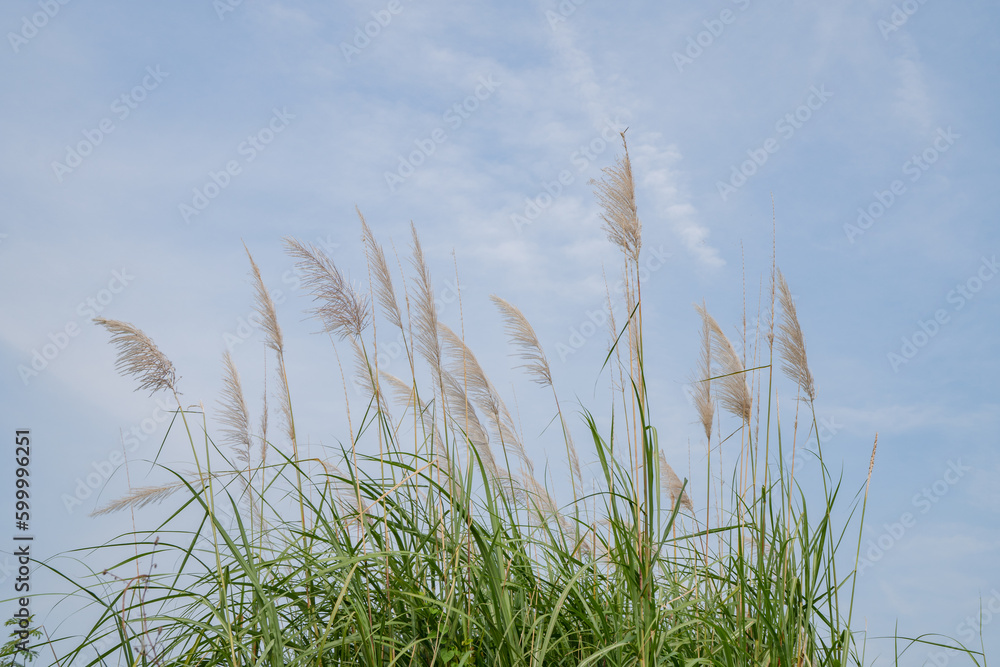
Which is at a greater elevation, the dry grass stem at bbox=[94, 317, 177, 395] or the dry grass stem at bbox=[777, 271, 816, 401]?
the dry grass stem at bbox=[777, 271, 816, 401]

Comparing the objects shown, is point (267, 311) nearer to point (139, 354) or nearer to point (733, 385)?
point (139, 354)

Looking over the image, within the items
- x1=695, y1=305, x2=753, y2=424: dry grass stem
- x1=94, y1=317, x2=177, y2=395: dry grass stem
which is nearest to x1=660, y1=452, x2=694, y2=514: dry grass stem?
x1=695, y1=305, x2=753, y2=424: dry grass stem

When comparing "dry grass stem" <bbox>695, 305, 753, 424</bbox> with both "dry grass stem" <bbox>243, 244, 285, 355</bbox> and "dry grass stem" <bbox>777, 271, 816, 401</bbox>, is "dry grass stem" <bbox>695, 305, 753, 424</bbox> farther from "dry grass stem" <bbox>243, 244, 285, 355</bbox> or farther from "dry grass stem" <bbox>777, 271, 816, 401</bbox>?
"dry grass stem" <bbox>243, 244, 285, 355</bbox>

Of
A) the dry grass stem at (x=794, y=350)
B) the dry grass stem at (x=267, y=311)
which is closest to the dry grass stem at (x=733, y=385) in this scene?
the dry grass stem at (x=794, y=350)

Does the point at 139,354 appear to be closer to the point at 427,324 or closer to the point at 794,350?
the point at 427,324

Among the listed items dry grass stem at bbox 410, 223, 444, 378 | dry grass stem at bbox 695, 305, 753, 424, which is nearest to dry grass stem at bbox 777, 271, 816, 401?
dry grass stem at bbox 695, 305, 753, 424

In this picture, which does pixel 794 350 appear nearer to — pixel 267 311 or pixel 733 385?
pixel 733 385

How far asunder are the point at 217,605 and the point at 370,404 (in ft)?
2.61

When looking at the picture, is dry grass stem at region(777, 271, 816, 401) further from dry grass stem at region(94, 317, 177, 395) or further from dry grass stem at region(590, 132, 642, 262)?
dry grass stem at region(94, 317, 177, 395)

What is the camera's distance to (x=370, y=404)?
101 inches

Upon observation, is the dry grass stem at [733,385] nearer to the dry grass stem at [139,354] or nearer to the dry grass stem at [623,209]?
the dry grass stem at [623,209]

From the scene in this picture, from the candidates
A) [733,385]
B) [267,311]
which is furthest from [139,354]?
[733,385]

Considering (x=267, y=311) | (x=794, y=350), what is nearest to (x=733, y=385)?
(x=794, y=350)

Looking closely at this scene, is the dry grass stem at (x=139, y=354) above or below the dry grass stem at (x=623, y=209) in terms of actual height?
below
